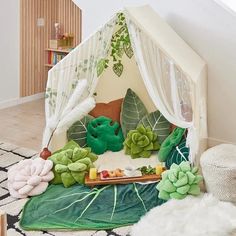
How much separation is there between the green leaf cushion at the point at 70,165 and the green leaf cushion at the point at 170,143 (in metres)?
0.61

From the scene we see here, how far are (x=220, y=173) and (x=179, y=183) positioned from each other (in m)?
0.29

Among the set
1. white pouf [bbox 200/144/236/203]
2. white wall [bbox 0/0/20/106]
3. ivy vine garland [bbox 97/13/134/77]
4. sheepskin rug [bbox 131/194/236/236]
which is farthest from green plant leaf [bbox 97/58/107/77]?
white wall [bbox 0/0/20/106]

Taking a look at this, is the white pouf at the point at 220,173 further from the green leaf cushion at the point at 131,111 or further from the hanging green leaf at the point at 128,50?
the hanging green leaf at the point at 128,50

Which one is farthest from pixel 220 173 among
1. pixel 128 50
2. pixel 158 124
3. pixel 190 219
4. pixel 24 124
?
pixel 24 124

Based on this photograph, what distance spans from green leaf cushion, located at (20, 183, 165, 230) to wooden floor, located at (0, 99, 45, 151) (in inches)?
47.1

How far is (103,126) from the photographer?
4074 millimetres

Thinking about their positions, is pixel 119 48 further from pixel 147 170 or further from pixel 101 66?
pixel 147 170

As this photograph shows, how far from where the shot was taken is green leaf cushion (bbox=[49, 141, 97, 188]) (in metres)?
3.45

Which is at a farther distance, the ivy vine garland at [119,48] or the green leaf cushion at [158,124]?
the green leaf cushion at [158,124]

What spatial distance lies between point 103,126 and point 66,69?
0.68 meters

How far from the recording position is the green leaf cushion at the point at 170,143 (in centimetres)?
375

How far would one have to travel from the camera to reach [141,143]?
12.9 feet

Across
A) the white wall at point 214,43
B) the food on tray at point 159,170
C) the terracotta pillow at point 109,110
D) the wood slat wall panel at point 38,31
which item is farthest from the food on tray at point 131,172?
the wood slat wall panel at point 38,31

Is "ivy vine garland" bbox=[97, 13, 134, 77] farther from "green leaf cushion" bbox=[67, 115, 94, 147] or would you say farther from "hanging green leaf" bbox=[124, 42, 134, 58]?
"green leaf cushion" bbox=[67, 115, 94, 147]
